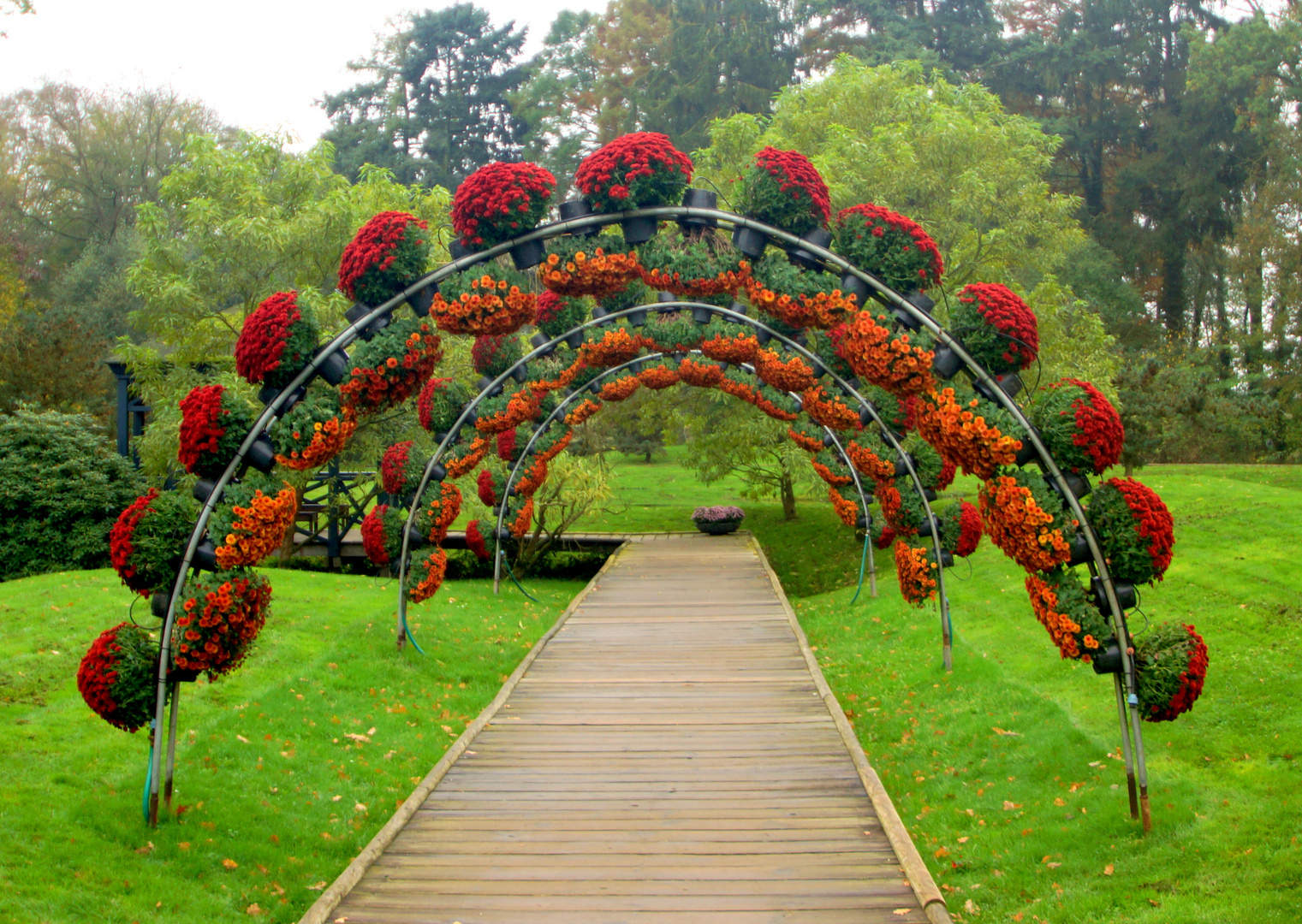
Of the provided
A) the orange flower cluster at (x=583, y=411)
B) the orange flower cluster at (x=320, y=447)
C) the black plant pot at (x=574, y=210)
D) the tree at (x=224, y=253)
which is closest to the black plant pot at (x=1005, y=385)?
the black plant pot at (x=574, y=210)

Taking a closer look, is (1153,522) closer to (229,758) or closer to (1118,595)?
(1118,595)

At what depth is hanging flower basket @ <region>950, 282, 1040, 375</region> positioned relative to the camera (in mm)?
5605

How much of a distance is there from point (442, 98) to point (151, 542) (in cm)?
3254

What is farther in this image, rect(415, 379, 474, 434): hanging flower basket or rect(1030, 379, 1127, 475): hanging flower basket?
rect(415, 379, 474, 434): hanging flower basket

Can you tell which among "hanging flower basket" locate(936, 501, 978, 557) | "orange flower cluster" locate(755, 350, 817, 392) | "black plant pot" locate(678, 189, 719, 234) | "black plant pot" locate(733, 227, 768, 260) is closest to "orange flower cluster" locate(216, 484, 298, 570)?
"black plant pot" locate(678, 189, 719, 234)

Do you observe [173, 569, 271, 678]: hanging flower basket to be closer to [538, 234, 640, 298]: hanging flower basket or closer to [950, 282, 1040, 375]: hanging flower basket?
[538, 234, 640, 298]: hanging flower basket

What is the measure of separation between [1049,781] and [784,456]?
483 inches

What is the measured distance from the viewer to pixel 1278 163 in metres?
24.9

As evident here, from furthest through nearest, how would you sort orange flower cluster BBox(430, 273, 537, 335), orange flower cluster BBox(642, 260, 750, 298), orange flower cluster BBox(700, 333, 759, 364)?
orange flower cluster BBox(700, 333, 759, 364), orange flower cluster BBox(642, 260, 750, 298), orange flower cluster BBox(430, 273, 537, 335)

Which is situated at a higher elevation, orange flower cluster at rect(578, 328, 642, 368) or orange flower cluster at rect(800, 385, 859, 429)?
orange flower cluster at rect(578, 328, 642, 368)

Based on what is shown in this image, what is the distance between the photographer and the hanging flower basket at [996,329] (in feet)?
18.4

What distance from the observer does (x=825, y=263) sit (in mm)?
6367

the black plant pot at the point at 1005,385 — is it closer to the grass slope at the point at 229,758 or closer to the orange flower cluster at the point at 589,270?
→ the orange flower cluster at the point at 589,270

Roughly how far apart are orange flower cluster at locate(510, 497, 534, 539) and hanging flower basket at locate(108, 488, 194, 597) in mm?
8773
